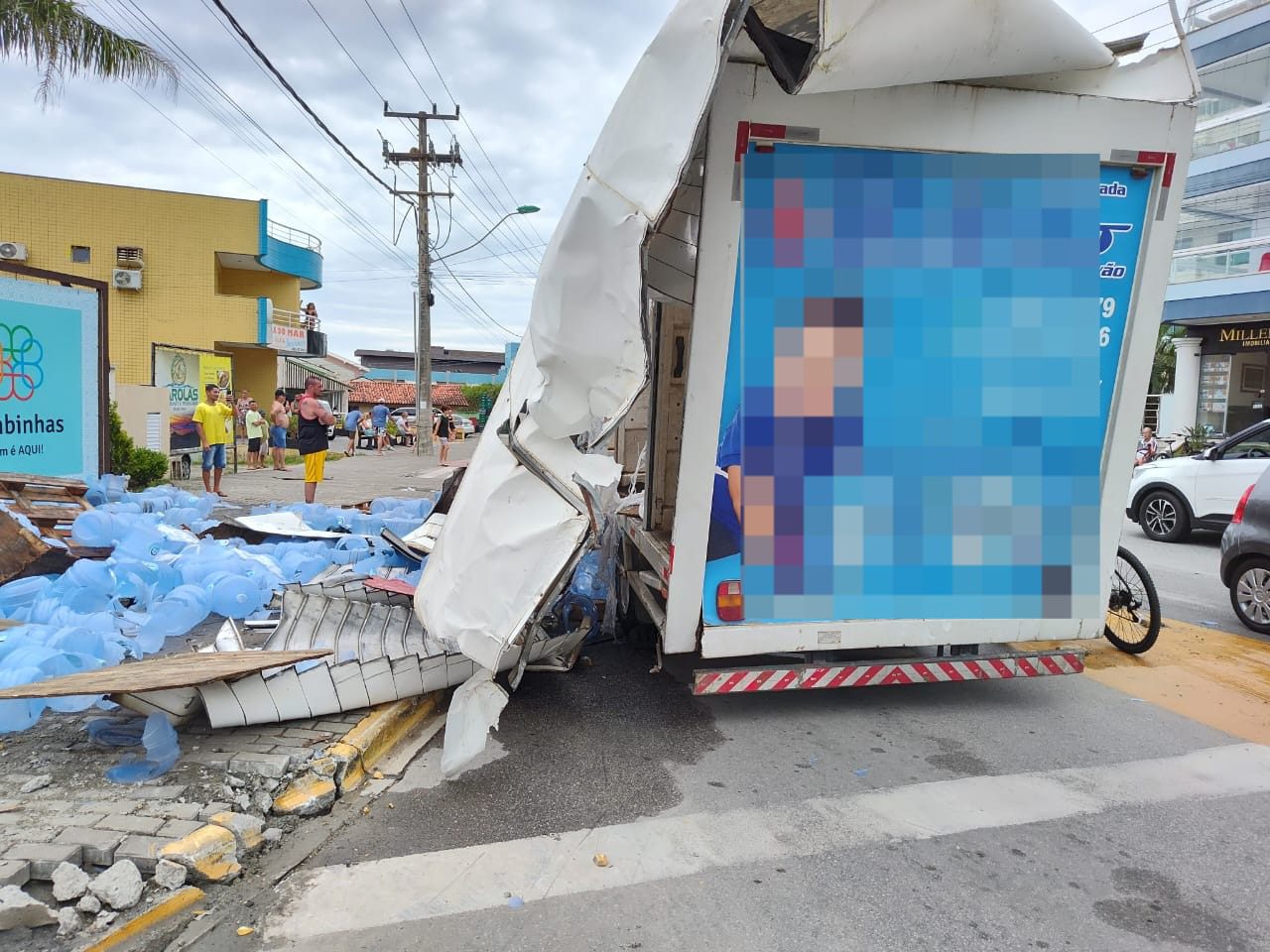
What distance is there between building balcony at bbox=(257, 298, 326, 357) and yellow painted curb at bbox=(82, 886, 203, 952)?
99.8 ft

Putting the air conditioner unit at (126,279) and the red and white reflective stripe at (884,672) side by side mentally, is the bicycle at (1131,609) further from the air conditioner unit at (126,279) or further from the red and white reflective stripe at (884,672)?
the air conditioner unit at (126,279)

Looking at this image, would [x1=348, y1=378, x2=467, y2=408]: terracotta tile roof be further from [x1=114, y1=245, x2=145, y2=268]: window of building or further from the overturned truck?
the overturned truck

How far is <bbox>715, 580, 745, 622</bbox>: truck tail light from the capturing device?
168 inches

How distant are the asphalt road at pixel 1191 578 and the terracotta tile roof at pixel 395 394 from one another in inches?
2444

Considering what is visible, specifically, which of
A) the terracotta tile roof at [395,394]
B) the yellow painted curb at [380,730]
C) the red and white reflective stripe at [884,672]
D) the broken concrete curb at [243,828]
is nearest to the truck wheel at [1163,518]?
the red and white reflective stripe at [884,672]

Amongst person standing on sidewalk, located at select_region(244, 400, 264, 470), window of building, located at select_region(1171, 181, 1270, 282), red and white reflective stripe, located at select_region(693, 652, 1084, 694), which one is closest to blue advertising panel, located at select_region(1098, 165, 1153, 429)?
red and white reflective stripe, located at select_region(693, 652, 1084, 694)

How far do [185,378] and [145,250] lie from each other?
1173cm

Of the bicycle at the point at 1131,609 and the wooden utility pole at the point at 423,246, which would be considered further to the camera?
the wooden utility pole at the point at 423,246

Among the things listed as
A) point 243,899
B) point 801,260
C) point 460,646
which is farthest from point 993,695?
point 243,899

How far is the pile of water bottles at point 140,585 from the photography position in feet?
14.8

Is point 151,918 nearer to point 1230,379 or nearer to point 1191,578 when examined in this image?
point 1191,578

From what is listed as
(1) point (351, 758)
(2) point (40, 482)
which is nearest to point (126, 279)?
(2) point (40, 482)

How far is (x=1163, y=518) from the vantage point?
11.5 meters

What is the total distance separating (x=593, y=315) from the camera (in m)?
3.41
